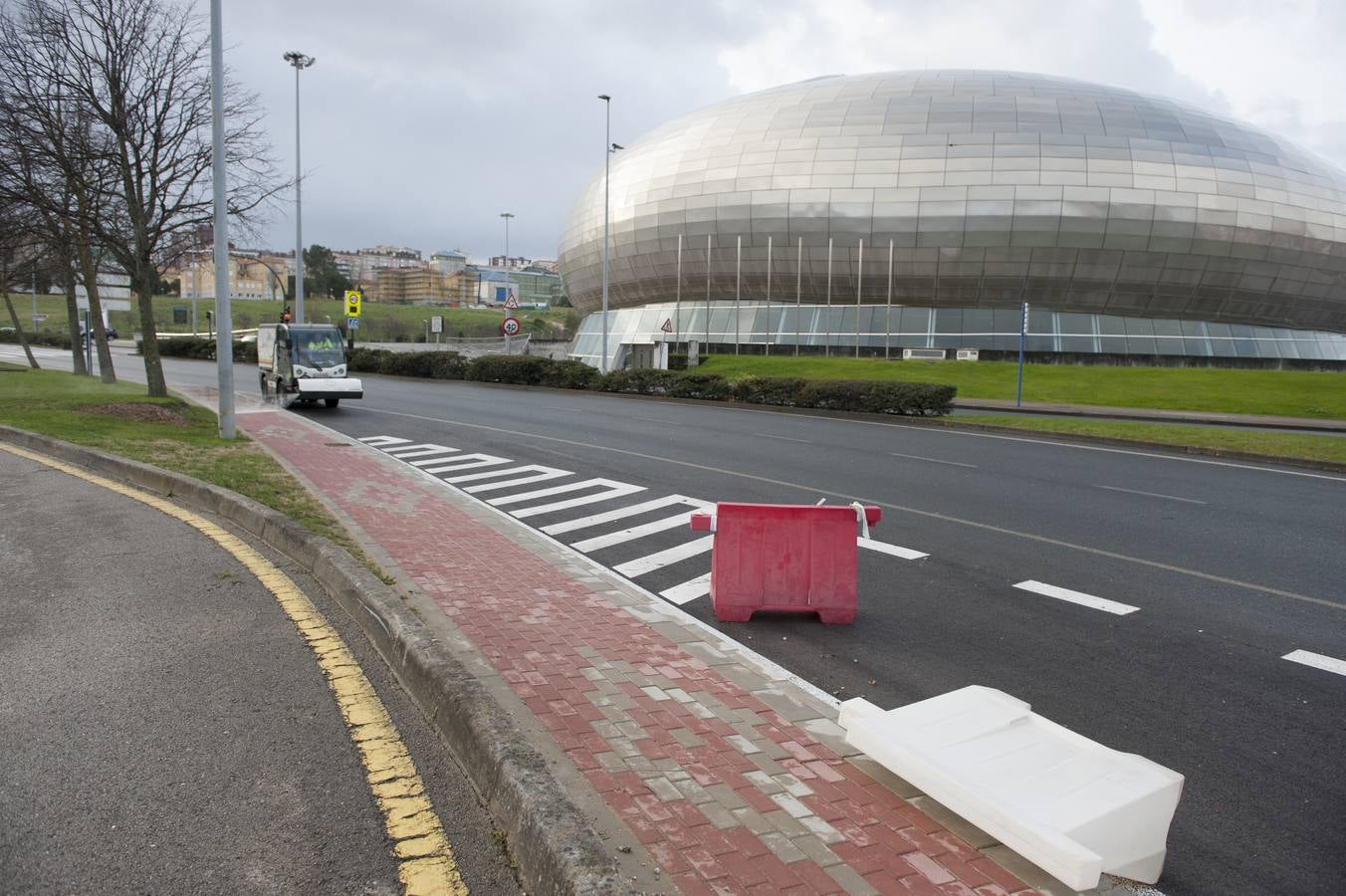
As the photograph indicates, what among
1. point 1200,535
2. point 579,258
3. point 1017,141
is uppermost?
point 1017,141

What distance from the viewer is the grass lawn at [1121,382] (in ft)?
105

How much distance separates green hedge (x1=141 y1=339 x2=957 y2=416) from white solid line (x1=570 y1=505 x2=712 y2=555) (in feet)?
53.2

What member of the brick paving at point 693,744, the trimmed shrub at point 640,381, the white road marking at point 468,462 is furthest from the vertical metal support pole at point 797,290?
the brick paving at point 693,744

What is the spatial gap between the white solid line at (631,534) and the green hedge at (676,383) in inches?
639

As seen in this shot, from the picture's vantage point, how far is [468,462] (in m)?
14.5

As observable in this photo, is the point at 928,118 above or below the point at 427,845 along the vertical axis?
above

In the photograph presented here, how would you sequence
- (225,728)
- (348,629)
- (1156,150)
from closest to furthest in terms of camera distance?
(225,728)
(348,629)
(1156,150)

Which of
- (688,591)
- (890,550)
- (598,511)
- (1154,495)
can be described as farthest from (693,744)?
(1154,495)

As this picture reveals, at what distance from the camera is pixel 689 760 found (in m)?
3.85

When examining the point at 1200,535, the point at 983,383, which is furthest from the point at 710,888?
the point at 983,383

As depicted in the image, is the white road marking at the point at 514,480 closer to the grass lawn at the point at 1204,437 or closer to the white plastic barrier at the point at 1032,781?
the white plastic barrier at the point at 1032,781

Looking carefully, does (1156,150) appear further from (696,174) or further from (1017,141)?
(696,174)

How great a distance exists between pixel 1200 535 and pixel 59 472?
1358cm

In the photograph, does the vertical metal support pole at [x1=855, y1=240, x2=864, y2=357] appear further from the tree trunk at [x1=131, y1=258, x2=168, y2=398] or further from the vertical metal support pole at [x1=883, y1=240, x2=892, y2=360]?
the tree trunk at [x1=131, y1=258, x2=168, y2=398]
